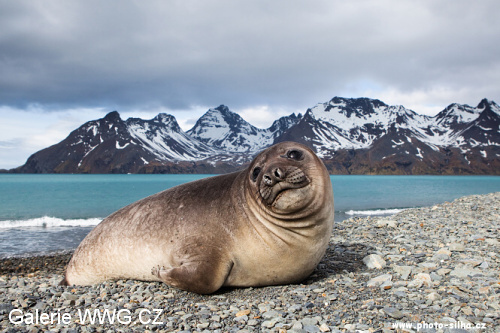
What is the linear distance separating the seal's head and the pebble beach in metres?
1.22

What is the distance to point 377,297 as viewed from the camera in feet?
14.5

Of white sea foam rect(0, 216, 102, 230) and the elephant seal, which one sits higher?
the elephant seal

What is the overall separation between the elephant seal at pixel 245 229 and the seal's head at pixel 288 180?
0.01 m

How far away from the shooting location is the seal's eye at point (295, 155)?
194 inches

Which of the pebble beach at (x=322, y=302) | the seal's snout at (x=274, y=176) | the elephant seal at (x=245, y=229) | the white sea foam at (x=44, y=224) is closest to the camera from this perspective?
the pebble beach at (x=322, y=302)

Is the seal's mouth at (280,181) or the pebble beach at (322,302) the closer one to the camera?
the pebble beach at (322,302)

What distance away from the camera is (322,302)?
14.4 ft

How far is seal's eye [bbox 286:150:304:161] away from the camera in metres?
4.93

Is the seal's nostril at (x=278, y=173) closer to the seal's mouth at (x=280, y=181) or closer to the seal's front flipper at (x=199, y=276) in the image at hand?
the seal's mouth at (x=280, y=181)

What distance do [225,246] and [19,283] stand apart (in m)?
4.58

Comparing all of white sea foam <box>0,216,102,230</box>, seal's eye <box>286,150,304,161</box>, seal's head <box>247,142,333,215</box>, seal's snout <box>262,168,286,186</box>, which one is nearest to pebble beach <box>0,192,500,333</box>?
seal's head <box>247,142,333,215</box>

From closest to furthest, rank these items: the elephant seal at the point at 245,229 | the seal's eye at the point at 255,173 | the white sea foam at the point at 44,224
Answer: the elephant seal at the point at 245,229, the seal's eye at the point at 255,173, the white sea foam at the point at 44,224

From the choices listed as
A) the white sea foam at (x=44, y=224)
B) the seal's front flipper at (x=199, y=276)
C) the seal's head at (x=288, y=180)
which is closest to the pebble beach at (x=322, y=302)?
the seal's front flipper at (x=199, y=276)

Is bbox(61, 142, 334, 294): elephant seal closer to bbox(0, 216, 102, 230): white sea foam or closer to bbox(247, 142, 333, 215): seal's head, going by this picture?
bbox(247, 142, 333, 215): seal's head
